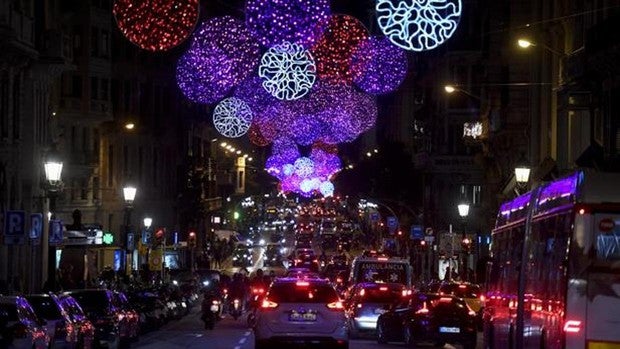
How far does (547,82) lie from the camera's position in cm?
5588

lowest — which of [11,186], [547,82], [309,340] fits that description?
[309,340]

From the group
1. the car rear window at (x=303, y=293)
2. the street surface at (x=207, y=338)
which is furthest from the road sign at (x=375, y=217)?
the car rear window at (x=303, y=293)

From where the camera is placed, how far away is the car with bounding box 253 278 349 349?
26.9 m

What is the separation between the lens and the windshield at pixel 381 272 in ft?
144

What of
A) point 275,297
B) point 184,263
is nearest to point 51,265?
point 275,297

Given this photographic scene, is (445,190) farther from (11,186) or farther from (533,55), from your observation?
(11,186)

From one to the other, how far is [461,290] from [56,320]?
21388mm

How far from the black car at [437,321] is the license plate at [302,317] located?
295 inches

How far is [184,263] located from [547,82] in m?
44.3

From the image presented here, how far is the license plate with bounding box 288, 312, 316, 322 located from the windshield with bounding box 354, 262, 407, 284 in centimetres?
1705

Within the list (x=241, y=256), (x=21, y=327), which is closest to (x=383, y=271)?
(x=21, y=327)

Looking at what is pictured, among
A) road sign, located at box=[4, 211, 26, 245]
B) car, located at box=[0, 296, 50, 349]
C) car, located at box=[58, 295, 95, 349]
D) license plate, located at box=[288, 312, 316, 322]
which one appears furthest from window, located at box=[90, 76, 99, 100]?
car, located at box=[0, 296, 50, 349]

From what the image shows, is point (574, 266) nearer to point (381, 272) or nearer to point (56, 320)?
point (56, 320)

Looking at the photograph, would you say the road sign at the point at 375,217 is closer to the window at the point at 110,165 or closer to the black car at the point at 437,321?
the window at the point at 110,165
